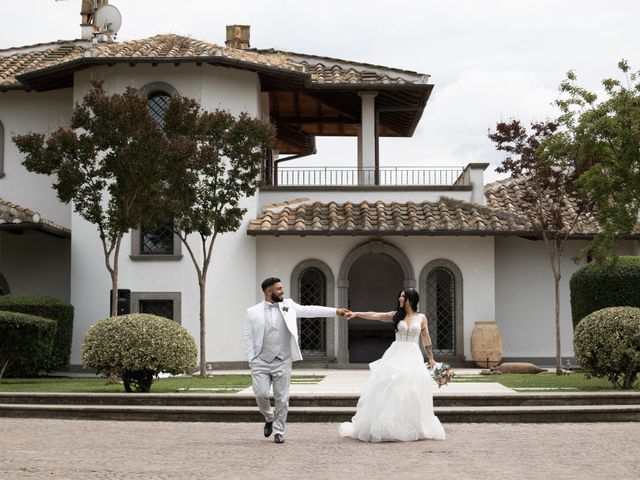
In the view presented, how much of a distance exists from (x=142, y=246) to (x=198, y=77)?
14.2 feet

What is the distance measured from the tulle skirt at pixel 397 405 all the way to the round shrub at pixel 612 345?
223 inches

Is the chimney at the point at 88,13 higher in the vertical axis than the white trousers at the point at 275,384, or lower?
higher

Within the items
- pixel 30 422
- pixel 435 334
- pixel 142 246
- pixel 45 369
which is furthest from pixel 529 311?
pixel 30 422

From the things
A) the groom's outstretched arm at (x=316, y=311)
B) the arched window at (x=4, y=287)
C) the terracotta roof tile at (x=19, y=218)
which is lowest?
the groom's outstretched arm at (x=316, y=311)

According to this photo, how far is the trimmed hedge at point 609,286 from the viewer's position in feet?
75.0

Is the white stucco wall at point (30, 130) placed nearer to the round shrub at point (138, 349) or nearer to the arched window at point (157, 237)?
the arched window at point (157, 237)

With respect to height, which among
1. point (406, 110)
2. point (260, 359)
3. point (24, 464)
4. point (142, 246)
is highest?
point (406, 110)

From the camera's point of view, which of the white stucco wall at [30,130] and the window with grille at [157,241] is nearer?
the window with grille at [157,241]

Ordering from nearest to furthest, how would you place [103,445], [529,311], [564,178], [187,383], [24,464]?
[24,464] < [103,445] < [187,383] < [564,178] < [529,311]

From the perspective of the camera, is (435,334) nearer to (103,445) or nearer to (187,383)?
(187,383)

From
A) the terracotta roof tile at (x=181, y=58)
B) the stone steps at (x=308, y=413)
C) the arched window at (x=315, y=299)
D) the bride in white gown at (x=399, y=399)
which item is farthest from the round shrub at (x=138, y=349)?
the terracotta roof tile at (x=181, y=58)

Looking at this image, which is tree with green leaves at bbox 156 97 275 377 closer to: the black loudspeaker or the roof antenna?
the black loudspeaker

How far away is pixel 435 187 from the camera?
1125 inches

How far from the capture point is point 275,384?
12.9 meters
